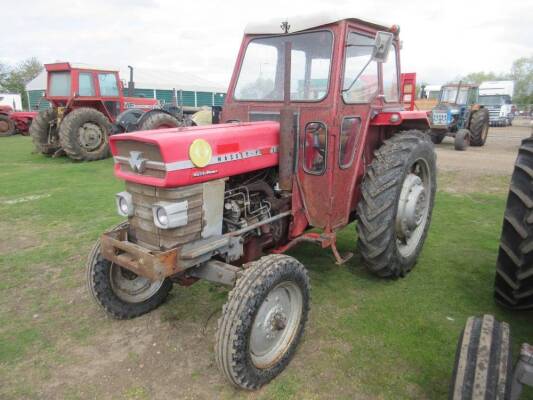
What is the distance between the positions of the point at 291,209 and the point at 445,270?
1.76m

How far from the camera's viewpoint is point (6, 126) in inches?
723

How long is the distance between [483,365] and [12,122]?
21.3 metres

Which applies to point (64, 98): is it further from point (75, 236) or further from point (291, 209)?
point (291, 209)

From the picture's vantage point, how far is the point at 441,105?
13.8 m

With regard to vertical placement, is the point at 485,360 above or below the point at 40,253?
above

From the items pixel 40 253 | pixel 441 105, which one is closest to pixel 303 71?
pixel 40 253

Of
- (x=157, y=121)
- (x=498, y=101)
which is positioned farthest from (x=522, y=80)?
(x=157, y=121)

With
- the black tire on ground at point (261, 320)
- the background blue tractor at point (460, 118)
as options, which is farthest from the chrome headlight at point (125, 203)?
the background blue tractor at point (460, 118)

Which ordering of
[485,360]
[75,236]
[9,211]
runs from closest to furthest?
[485,360]
[75,236]
[9,211]

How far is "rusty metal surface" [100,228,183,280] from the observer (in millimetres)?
2377

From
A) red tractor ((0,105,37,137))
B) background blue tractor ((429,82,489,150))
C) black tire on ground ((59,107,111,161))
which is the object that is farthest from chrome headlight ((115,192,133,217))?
red tractor ((0,105,37,137))

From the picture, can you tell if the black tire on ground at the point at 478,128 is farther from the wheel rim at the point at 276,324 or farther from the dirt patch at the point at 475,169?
the wheel rim at the point at 276,324

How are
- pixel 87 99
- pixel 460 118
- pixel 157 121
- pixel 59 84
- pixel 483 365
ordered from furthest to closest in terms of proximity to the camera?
pixel 460 118 < pixel 59 84 < pixel 87 99 < pixel 157 121 < pixel 483 365

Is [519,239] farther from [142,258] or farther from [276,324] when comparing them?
[142,258]
